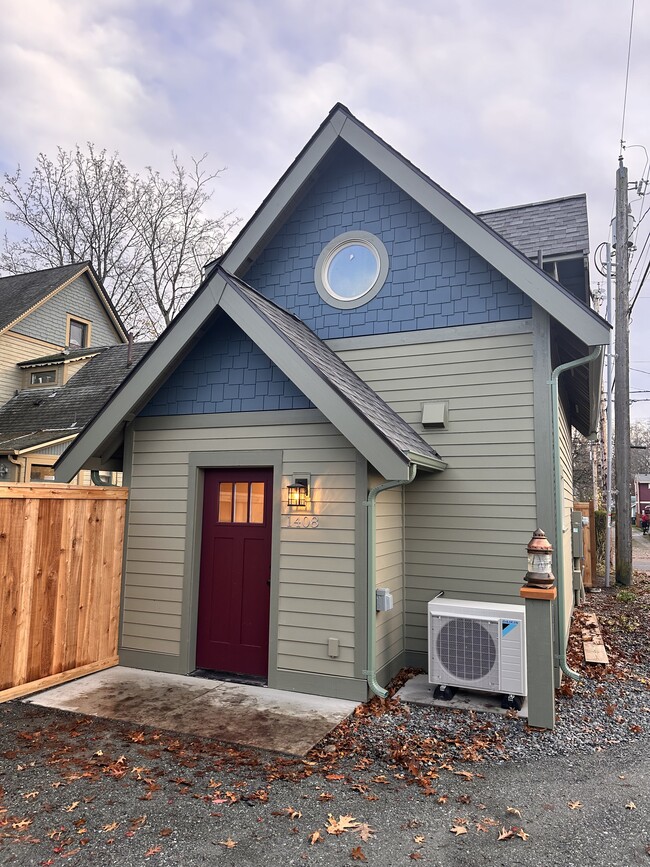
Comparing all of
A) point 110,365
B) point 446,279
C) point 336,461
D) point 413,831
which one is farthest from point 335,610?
point 110,365

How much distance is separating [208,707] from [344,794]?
1924mm

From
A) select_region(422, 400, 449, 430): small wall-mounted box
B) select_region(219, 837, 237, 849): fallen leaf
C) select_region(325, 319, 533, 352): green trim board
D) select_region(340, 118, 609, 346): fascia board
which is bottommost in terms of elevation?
select_region(219, 837, 237, 849): fallen leaf

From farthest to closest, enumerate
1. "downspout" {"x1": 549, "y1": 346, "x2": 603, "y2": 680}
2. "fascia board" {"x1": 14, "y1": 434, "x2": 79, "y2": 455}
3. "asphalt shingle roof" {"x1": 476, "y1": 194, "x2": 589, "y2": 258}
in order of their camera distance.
Answer: "fascia board" {"x1": 14, "y1": 434, "x2": 79, "y2": 455} → "asphalt shingle roof" {"x1": 476, "y1": 194, "x2": 589, "y2": 258} → "downspout" {"x1": 549, "y1": 346, "x2": 603, "y2": 680}

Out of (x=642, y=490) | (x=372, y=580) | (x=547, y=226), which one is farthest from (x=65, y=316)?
(x=642, y=490)

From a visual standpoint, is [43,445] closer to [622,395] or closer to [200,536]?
[200,536]

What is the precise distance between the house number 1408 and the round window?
297 centimetres

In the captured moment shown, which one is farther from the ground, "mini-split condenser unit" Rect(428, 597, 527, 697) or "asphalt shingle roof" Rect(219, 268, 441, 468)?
"asphalt shingle roof" Rect(219, 268, 441, 468)

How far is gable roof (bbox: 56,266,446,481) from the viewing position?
505 cm

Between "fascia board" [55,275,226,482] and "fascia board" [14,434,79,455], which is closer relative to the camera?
"fascia board" [55,275,226,482]

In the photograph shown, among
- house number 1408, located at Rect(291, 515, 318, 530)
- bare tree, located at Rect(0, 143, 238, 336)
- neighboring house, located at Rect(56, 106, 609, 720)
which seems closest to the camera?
neighboring house, located at Rect(56, 106, 609, 720)

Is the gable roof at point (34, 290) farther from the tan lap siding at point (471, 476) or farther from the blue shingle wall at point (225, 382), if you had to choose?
the tan lap siding at point (471, 476)

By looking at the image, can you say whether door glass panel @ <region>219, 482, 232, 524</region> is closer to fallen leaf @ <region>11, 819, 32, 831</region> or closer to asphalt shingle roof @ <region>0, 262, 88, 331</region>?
fallen leaf @ <region>11, 819, 32, 831</region>

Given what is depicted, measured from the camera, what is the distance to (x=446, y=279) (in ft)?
21.7

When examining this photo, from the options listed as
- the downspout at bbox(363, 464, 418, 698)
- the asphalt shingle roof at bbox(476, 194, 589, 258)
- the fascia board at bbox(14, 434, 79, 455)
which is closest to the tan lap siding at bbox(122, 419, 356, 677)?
the downspout at bbox(363, 464, 418, 698)
